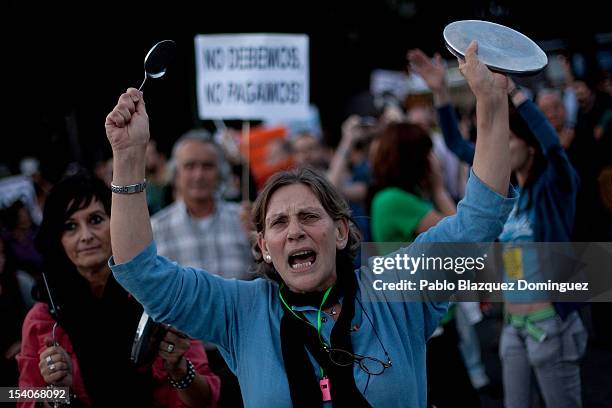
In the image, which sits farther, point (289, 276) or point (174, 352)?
point (174, 352)

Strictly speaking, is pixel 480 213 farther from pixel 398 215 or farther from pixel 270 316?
pixel 398 215

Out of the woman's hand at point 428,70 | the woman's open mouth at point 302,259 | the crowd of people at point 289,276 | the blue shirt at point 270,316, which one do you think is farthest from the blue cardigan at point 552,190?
the woman's open mouth at point 302,259

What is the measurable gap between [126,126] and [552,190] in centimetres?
207

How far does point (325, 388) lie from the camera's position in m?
2.13

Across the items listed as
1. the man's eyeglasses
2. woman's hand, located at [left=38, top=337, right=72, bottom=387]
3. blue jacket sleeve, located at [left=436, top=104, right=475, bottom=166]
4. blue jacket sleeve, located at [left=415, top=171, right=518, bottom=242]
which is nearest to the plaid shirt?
blue jacket sleeve, located at [left=436, top=104, right=475, bottom=166]

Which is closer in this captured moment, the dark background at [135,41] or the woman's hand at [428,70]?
the woman's hand at [428,70]

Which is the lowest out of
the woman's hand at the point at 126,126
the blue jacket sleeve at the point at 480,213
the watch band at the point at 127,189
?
the blue jacket sleeve at the point at 480,213

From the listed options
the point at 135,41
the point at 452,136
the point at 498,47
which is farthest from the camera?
the point at 135,41

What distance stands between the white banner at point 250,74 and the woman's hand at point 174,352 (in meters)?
2.79

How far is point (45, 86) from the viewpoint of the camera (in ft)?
33.2

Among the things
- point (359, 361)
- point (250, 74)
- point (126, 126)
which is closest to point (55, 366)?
point (126, 126)

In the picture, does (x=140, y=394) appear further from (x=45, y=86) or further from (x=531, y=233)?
(x=45, y=86)

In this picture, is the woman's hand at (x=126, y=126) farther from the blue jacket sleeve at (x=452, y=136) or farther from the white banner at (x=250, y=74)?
the white banner at (x=250, y=74)

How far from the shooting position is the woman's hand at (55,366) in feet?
8.64
